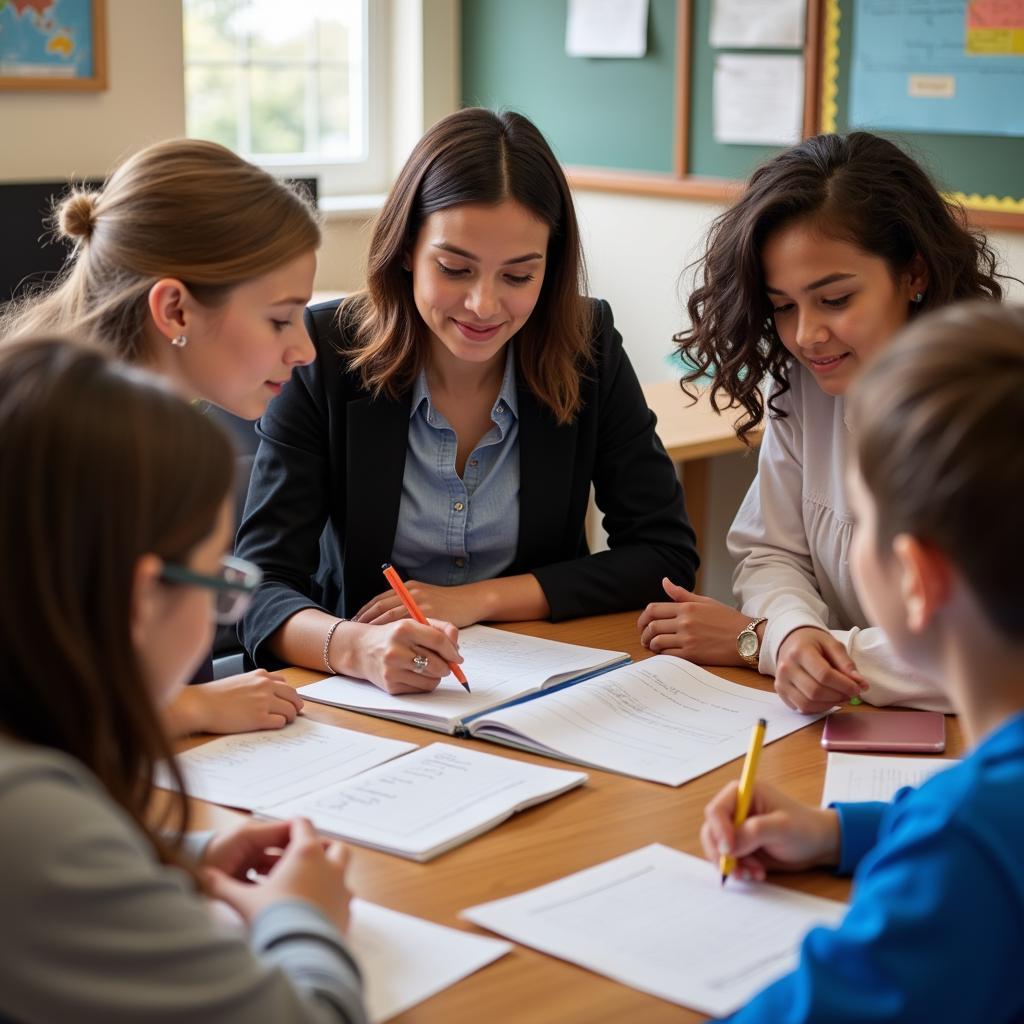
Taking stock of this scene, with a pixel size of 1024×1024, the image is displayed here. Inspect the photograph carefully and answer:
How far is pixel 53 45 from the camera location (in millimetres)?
3570

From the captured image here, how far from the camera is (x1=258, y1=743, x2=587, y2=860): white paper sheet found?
4.04ft

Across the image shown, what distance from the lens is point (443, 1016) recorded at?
0.97 m

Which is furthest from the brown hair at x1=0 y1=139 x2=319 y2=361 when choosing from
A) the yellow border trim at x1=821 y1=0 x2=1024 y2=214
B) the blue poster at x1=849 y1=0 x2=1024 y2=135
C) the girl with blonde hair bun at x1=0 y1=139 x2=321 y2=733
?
the yellow border trim at x1=821 y1=0 x2=1024 y2=214

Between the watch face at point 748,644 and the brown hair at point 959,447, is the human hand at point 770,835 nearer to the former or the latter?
the brown hair at point 959,447

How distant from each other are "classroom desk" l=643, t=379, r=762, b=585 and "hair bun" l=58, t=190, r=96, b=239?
1.23 metres

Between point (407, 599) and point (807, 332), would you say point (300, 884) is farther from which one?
point (807, 332)

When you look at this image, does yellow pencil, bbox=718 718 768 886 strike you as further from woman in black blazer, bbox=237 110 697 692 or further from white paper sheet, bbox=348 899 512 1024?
woman in black blazer, bbox=237 110 697 692

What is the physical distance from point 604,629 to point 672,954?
858 mm

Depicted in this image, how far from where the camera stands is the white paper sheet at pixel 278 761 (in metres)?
1.32

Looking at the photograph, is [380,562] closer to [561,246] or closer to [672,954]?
[561,246]

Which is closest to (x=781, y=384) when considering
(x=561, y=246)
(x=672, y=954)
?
(x=561, y=246)

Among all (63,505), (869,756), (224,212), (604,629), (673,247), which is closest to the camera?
(63,505)

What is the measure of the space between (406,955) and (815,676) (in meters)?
0.67

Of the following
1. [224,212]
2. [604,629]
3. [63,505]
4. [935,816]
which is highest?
[224,212]
